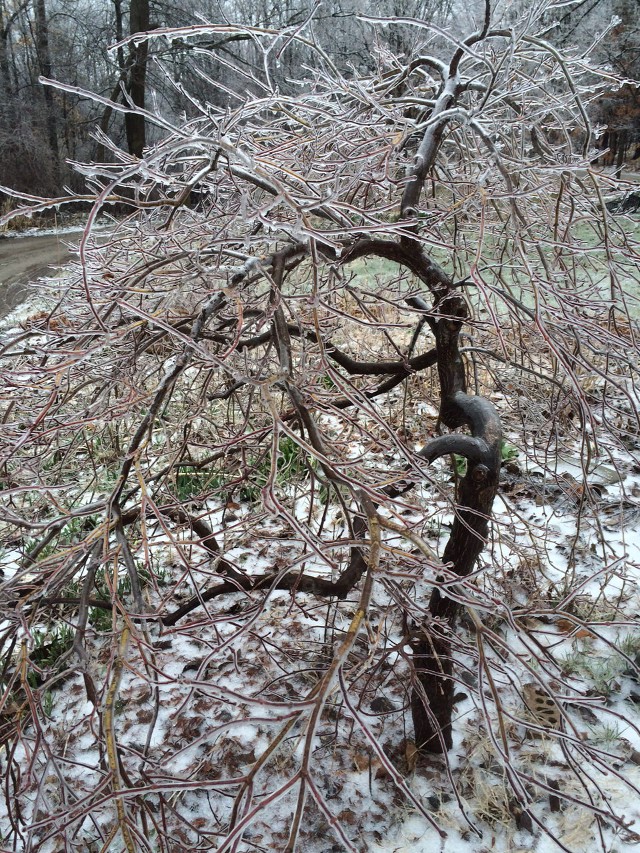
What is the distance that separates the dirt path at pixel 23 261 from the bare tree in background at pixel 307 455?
583 cm

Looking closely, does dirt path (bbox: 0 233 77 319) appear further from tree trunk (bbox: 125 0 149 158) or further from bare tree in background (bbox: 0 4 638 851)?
bare tree in background (bbox: 0 4 638 851)

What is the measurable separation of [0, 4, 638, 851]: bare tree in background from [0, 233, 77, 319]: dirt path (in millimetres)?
5826

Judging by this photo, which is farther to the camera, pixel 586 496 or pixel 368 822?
pixel 368 822

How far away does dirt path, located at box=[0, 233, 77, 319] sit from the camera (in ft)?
26.7

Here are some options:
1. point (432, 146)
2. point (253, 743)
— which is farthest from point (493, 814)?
point (432, 146)

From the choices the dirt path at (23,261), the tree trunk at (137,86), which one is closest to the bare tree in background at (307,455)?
the dirt path at (23,261)

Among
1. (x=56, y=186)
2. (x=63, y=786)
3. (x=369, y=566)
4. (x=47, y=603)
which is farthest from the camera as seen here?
(x=56, y=186)

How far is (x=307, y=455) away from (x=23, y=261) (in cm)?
1015

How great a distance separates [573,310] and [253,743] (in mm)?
1909

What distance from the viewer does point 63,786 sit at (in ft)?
4.13

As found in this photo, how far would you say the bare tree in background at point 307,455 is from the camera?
3.65 feet

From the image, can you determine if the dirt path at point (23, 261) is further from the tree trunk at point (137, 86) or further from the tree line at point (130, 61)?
the tree trunk at point (137, 86)

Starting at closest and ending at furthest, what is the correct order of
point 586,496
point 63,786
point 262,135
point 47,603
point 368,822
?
1. point 63,786
2. point 47,603
3. point 586,496
4. point 262,135
5. point 368,822

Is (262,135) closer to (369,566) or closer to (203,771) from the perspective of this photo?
(369,566)
